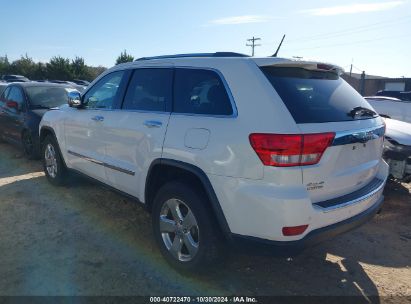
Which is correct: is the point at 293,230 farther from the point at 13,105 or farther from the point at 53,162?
the point at 13,105

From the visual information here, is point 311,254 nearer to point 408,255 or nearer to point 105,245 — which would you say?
point 408,255

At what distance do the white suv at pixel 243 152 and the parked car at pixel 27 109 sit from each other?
3879mm

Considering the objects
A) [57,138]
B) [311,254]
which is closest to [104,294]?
[311,254]

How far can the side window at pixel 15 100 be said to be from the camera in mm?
7578

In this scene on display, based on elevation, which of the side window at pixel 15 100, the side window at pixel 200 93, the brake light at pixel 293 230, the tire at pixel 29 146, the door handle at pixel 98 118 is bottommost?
the tire at pixel 29 146

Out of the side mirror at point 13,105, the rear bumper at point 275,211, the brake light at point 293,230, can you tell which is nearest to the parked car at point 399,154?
the rear bumper at point 275,211

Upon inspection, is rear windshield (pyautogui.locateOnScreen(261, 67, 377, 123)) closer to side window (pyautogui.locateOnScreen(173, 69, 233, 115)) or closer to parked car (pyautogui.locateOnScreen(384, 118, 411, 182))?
side window (pyautogui.locateOnScreen(173, 69, 233, 115))

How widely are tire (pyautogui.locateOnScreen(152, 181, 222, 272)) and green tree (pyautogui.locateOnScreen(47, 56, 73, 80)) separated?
46.1 metres

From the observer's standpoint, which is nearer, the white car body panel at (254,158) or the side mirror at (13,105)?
the white car body panel at (254,158)

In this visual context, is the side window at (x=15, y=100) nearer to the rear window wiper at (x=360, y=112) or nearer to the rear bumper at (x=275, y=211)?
the rear bumper at (x=275, y=211)

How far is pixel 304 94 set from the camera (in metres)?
2.91

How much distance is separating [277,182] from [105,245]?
215 cm

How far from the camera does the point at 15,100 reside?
7.88 metres

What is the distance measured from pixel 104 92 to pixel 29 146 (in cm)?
367
